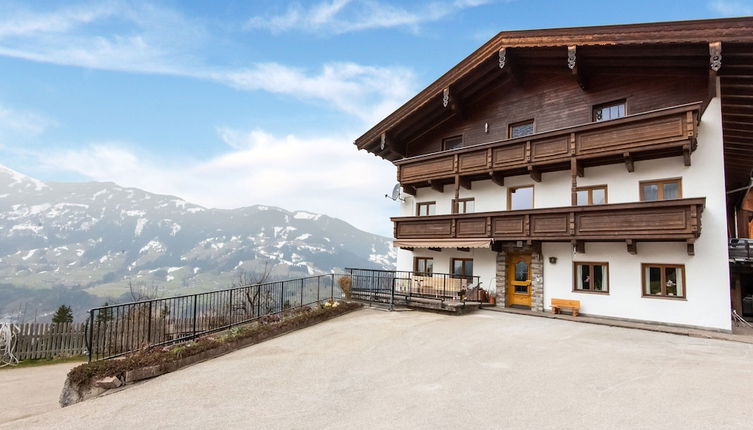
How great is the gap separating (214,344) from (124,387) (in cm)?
214

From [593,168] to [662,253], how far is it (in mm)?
3801

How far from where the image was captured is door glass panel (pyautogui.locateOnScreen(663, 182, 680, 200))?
1349cm

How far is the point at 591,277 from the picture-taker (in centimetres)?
1487

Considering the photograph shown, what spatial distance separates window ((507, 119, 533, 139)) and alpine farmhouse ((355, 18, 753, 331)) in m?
0.06

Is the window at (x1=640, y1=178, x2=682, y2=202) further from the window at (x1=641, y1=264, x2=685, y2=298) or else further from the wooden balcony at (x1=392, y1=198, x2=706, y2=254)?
the window at (x1=641, y1=264, x2=685, y2=298)

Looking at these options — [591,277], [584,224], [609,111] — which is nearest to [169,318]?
[584,224]

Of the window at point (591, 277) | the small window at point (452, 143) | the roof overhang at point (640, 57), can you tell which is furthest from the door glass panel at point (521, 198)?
the roof overhang at point (640, 57)

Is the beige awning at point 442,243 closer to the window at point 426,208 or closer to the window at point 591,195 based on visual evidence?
the window at point 426,208

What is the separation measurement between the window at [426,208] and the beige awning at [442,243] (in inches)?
82.6

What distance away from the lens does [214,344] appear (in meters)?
9.76

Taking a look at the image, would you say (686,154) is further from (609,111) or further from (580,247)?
(580,247)

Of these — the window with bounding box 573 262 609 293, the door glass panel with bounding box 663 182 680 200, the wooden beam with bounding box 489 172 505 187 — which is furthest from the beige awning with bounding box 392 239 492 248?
the door glass panel with bounding box 663 182 680 200

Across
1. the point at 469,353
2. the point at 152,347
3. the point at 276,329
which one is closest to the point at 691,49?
the point at 469,353

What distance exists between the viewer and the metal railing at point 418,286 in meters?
16.9
